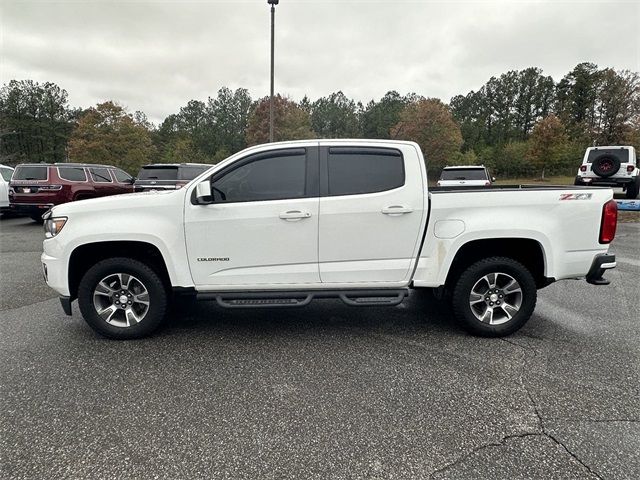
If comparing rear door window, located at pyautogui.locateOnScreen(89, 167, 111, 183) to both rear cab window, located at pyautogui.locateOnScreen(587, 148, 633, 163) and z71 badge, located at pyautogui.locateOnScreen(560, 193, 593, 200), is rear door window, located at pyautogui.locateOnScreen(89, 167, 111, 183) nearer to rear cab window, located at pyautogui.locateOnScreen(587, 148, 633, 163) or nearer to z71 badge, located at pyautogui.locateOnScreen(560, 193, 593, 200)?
z71 badge, located at pyautogui.locateOnScreen(560, 193, 593, 200)

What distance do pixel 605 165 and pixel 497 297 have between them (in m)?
13.3

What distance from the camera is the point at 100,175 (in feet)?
39.1

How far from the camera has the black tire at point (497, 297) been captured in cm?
360

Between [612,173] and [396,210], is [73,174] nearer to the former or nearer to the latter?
[396,210]

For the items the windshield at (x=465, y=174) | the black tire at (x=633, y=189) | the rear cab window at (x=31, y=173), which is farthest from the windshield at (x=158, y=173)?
the black tire at (x=633, y=189)

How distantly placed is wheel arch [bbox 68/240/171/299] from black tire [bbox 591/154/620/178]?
50.0ft

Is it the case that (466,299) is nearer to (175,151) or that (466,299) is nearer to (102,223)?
(102,223)

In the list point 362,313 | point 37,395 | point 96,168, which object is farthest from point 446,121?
point 37,395

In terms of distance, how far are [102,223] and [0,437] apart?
71.6 inches

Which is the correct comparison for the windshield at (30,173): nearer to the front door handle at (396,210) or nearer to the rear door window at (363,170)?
the rear door window at (363,170)

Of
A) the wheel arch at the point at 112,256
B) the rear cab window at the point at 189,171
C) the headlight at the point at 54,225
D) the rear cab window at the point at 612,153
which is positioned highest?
the rear cab window at the point at 612,153

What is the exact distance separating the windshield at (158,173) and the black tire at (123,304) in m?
8.34

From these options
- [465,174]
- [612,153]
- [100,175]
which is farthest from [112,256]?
[612,153]

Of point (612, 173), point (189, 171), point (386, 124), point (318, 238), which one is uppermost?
point (386, 124)
